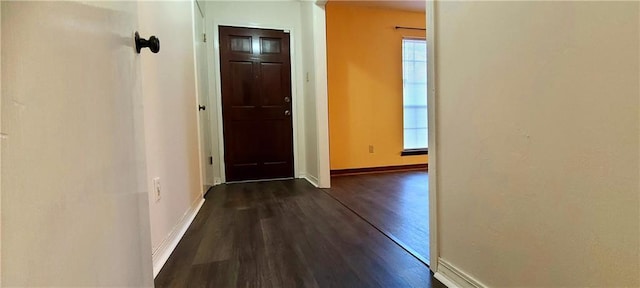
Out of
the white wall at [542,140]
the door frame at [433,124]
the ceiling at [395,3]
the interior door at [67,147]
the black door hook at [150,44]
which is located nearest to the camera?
the interior door at [67,147]

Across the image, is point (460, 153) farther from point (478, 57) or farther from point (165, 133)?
point (165, 133)

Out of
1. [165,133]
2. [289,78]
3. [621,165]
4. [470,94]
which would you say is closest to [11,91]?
[621,165]

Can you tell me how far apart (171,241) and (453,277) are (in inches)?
55.4

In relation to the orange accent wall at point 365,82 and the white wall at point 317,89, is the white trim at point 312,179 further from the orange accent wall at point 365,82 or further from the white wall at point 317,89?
the orange accent wall at point 365,82

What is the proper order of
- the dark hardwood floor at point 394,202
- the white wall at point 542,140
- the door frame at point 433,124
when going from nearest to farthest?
the white wall at point 542,140, the door frame at point 433,124, the dark hardwood floor at point 394,202

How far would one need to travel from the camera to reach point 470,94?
3.54ft

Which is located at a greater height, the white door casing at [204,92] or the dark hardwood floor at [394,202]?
the white door casing at [204,92]

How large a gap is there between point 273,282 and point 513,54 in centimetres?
119

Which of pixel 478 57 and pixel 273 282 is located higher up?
pixel 478 57

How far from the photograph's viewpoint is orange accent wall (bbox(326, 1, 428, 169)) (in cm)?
408

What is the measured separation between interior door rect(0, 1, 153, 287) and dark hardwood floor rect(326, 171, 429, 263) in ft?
4.35

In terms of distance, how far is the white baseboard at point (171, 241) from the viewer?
4.71 ft

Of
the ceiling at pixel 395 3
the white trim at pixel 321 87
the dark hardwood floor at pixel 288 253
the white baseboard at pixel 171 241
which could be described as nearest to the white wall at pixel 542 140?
the dark hardwood floor at pixel 288 253

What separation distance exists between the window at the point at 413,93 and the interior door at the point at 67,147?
400 cm
